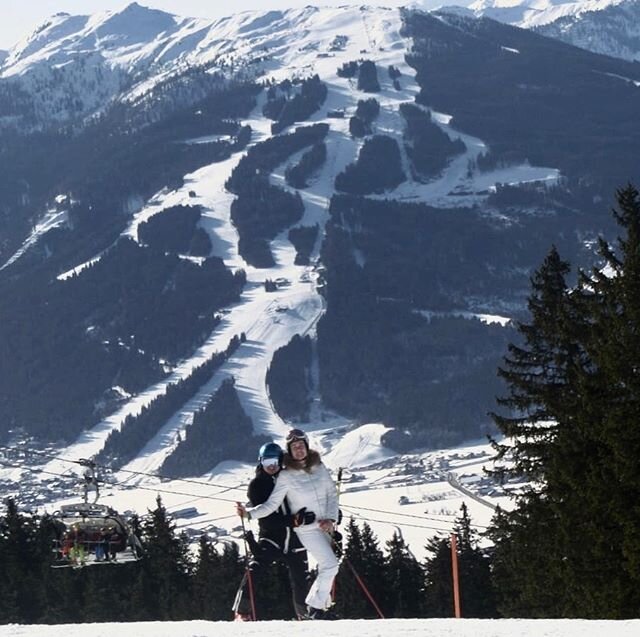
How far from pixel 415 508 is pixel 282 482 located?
167417 mm

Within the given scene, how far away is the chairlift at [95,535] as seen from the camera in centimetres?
3203

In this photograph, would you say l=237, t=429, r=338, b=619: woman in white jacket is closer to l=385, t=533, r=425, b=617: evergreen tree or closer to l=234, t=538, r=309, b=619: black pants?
l=234, t=538, r=309, b=619: black pants

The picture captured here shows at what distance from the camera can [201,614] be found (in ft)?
195

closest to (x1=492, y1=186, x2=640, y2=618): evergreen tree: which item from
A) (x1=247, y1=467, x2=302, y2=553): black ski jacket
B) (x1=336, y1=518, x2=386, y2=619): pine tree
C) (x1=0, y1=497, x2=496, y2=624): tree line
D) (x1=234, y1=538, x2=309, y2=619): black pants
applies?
(x1=234, y1=538, x2=309, y2=619): black pants


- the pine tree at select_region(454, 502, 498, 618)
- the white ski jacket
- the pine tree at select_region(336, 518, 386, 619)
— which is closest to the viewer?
the white ski jacket

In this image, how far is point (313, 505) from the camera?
18.6 metres

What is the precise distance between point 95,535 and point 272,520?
14437mm

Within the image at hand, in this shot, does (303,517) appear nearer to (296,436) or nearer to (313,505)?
(313,505)

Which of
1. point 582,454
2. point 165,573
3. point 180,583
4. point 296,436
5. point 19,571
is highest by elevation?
point 296,436

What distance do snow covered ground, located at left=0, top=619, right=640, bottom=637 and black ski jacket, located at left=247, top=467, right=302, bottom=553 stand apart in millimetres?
1893

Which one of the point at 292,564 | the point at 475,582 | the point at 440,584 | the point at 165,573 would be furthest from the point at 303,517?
the point at 165,573

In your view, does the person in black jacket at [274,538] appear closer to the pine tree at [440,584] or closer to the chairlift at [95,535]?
the chairlift at [95,535]

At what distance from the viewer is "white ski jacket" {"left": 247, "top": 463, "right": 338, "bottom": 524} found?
18531 mm

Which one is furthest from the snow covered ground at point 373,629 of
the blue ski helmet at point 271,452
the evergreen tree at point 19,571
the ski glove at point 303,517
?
the evergreen tree at point 19,571
